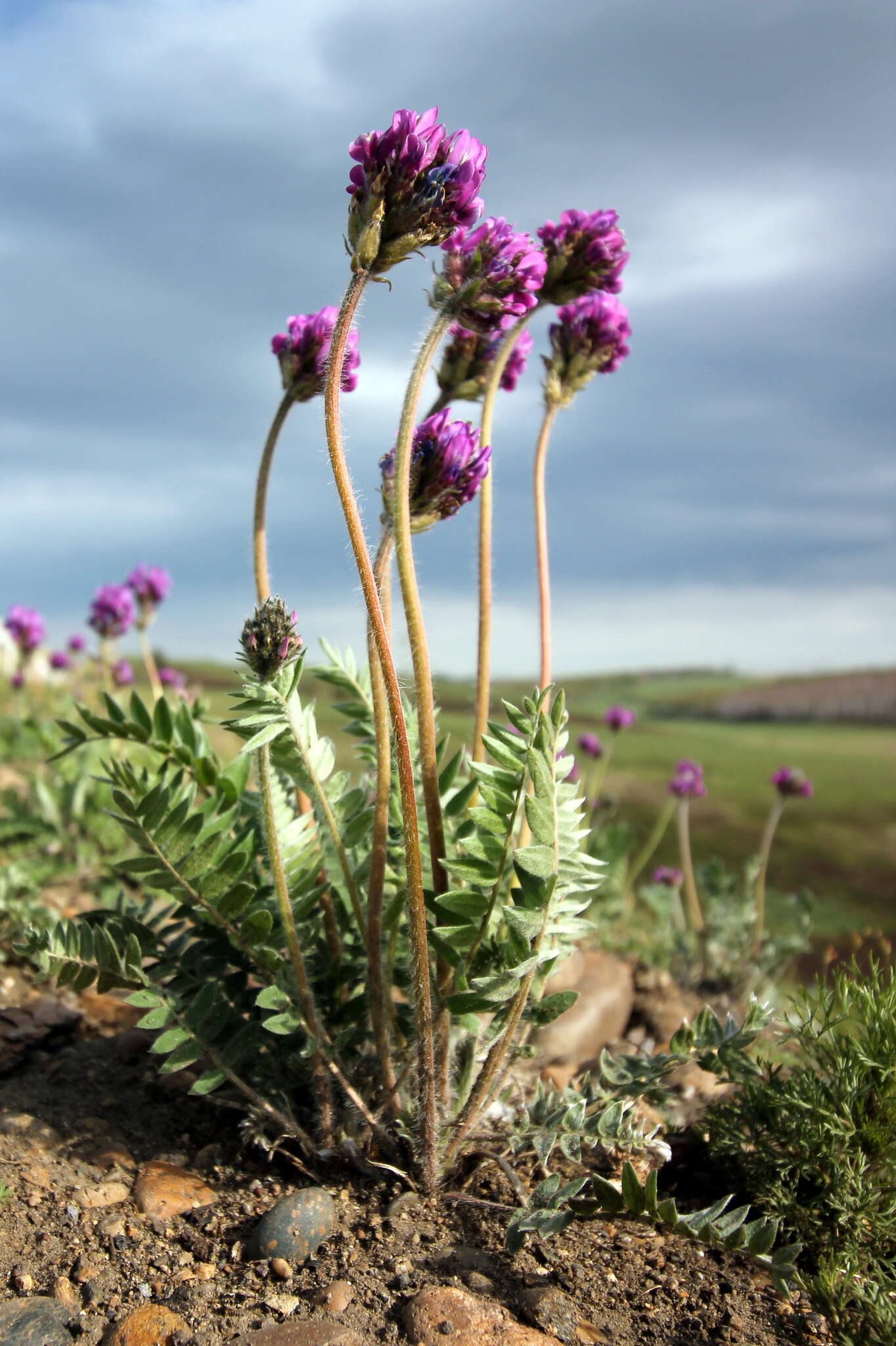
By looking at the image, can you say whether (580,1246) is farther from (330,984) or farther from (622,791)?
(622,791)

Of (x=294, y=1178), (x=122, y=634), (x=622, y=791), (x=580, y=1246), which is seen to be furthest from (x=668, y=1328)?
(x=622, y=791)

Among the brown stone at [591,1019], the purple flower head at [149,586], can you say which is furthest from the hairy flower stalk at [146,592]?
the brown stone at [591,1019]

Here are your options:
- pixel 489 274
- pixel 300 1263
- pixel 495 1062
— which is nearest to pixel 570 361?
pixel 489 274

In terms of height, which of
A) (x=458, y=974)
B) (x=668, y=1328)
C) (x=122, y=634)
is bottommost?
(x=668, y=1328)

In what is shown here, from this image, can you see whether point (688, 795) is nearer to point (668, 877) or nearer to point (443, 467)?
point (668, 877)

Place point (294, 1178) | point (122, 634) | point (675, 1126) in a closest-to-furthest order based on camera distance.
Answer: point (294, 1178) → point (675, 1126) → point (122, 634)

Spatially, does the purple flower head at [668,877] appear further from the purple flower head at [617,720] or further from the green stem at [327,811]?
the green stem at [327,811]
